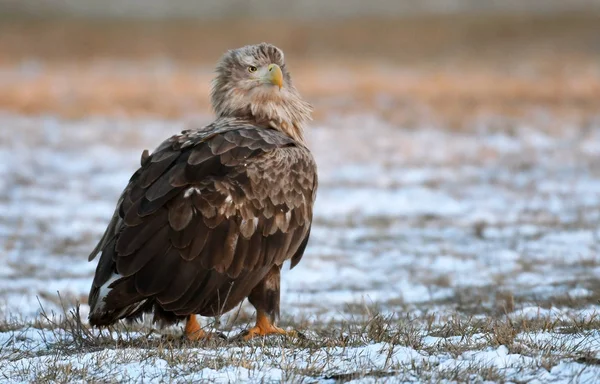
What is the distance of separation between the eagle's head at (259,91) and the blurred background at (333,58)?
1587 cm

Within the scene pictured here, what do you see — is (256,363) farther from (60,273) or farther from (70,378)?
(60,273)

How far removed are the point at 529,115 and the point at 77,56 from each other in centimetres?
2998

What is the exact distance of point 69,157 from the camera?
59.9 feet

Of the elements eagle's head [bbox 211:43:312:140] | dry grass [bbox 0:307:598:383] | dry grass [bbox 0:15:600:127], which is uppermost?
dry grass [bbox 0:15:600:127]

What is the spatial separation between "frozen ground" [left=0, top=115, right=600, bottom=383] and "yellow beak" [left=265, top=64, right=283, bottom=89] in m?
1.89

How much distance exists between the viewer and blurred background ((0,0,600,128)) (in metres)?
25.9

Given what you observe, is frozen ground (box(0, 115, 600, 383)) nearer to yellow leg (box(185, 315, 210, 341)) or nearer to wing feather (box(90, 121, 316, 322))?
yellow leg (box(185, 315, 210, 341))

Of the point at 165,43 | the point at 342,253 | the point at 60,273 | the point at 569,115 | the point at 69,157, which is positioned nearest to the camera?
the point at 60,273

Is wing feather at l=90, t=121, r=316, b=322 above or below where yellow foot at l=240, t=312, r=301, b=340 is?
above

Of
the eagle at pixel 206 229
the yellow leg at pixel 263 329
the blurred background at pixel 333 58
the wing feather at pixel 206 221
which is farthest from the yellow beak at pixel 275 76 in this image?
the blurred background at pixel 333 58

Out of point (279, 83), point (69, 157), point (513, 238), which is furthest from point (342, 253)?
point (69, 157)

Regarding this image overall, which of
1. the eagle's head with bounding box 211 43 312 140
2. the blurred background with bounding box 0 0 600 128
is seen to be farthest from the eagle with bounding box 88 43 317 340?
the blurred background with bounding box 0 0 600 128

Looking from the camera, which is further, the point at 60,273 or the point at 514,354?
the point at 60,273

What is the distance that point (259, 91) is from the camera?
711cm
